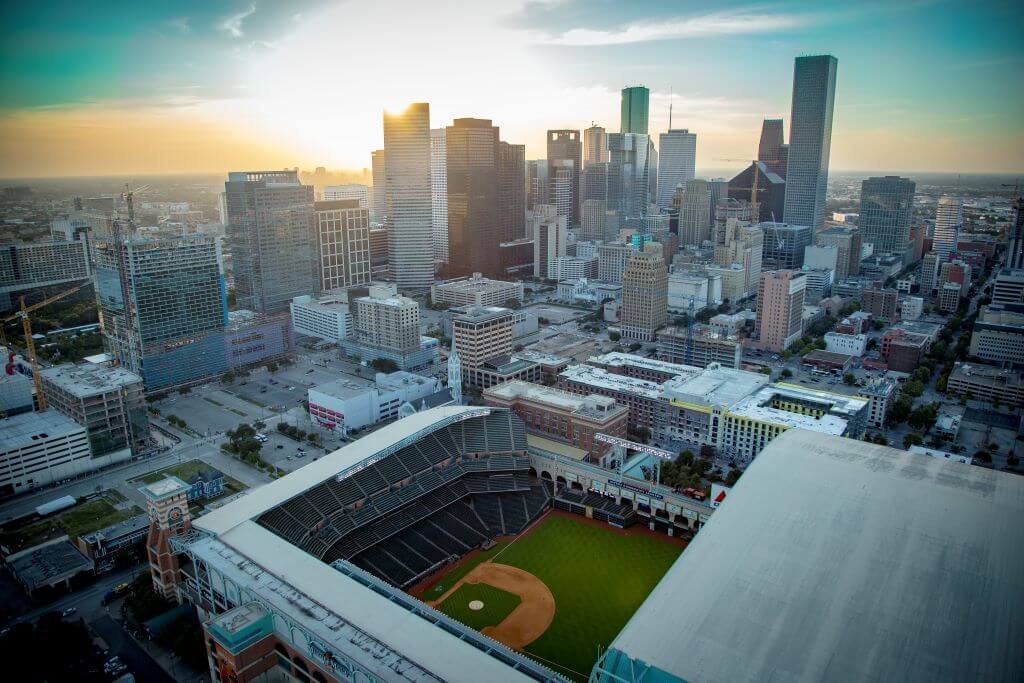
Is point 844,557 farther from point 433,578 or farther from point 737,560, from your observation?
point 433,578

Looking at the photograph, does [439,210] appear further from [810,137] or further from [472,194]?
[810,137]

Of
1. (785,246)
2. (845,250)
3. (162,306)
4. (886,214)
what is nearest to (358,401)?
(162,306)

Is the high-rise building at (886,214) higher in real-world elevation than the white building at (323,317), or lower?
higher

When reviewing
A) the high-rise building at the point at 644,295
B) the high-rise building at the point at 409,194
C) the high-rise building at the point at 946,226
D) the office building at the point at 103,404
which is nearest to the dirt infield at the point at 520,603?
the office building at the point at 103,404

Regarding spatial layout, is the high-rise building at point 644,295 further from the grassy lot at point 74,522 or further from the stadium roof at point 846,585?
the grassy lot at point 74,522

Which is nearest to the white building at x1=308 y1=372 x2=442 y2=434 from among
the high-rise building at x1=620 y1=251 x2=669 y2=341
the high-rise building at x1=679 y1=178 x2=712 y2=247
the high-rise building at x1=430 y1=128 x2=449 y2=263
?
the high-rise building at x1=620 y1=251 x2=669 y2=341

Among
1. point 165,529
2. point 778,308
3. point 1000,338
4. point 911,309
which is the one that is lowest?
point 165,529
